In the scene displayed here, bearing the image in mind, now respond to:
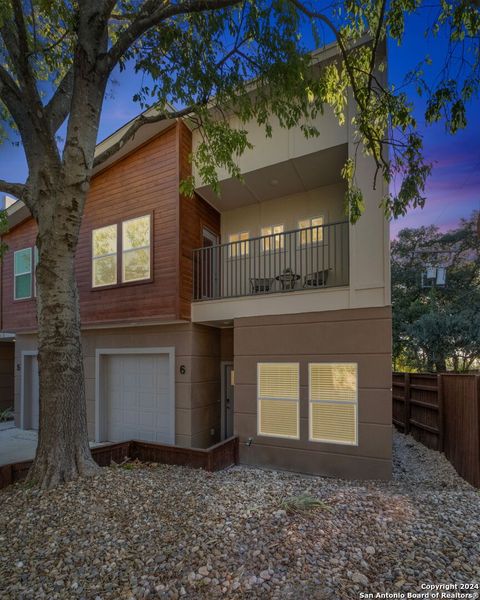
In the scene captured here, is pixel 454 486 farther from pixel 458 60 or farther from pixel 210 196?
pixel 210 196

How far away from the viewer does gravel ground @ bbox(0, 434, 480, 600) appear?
98.3 inches

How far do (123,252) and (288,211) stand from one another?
3798mm

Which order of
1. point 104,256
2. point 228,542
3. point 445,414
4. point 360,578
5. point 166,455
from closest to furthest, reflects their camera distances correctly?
point 360,578 → point 228,542 → point 166,455 → point 445,414 → point 104,256

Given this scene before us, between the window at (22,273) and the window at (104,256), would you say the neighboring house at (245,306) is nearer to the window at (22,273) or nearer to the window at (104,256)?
the window at (104,256)

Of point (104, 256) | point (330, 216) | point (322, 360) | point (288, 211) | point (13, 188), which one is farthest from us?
point (104, 256)

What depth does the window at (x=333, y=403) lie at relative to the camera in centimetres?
599

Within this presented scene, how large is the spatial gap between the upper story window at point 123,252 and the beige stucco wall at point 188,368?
123 centimetres

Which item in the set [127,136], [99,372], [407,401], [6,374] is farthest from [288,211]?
[6,374]

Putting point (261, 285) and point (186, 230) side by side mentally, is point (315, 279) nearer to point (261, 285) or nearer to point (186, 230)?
point (261, 285)

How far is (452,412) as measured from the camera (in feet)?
20.0

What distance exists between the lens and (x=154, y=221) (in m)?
7.61

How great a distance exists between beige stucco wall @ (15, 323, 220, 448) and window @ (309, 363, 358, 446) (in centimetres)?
251

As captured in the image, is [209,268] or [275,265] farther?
[209,268]

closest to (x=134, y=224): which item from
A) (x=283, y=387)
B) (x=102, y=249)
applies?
(x=102, y=249)
